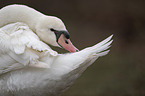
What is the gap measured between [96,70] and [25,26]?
10.5ft

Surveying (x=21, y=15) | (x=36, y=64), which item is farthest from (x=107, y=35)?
(x=36, y=64)

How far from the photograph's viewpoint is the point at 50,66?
6.13 ft

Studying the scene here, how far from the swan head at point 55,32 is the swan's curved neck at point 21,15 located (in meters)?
0.10

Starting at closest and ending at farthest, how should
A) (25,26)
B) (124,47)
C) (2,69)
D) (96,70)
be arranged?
1. (2,69)
2. (25,26)
3. (96,70)
4. (124,47)

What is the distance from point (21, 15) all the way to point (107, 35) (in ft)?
14.2

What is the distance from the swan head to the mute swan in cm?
13

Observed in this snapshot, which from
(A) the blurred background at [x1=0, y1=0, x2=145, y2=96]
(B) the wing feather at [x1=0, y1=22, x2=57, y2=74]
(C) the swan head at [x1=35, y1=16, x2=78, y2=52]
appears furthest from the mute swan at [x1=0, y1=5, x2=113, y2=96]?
(A) the blurred background at [x1=0, y1=0, x2=145, y2=96]

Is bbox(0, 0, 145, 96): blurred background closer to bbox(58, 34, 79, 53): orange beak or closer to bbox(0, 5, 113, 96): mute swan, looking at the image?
bbox(58, 34, 79, 53): orange beak

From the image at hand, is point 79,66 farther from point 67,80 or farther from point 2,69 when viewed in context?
point 2,69

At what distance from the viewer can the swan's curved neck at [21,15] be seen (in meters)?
2.21

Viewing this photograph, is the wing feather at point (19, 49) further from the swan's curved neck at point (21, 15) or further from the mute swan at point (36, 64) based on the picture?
the swan's curved neck at point (21, 15)

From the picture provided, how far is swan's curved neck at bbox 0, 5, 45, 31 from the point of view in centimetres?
221

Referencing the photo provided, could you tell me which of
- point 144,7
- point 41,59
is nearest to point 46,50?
point 41,59

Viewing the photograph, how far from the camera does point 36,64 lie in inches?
72.6
